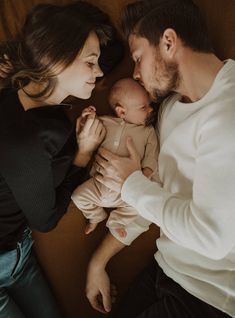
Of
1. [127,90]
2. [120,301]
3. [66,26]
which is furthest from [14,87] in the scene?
[120,301]

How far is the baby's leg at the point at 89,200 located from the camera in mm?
1387

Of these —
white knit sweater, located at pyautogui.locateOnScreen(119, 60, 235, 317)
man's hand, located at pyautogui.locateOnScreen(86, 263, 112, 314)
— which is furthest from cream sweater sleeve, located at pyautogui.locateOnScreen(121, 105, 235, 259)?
man's hand, located at pyautogui.locateOnScreen(86, 263, 112, 314)

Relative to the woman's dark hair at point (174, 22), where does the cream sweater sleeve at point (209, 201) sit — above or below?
below

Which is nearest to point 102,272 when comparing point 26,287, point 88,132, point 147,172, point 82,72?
point 26,287

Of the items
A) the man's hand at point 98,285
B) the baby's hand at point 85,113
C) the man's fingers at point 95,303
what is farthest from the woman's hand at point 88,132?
the man's fingers at point 95,303

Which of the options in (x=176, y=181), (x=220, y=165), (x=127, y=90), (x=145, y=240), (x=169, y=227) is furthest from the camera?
(x=145, y=240)

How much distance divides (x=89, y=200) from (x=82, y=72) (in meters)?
0.48

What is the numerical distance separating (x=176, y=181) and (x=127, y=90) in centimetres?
39

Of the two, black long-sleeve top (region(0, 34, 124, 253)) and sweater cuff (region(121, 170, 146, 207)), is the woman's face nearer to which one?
black long-sleeve top (region(0, 34, 124, 253))

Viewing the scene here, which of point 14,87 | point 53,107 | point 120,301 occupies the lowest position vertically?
point 120,301

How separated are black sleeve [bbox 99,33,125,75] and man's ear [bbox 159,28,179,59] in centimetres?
30

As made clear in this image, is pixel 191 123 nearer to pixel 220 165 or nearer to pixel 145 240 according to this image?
pixel 220 165

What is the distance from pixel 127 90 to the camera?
4.51 ft

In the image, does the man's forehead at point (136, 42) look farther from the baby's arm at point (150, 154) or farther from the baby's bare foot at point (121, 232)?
the baby's bare foot at point (121, 232)
